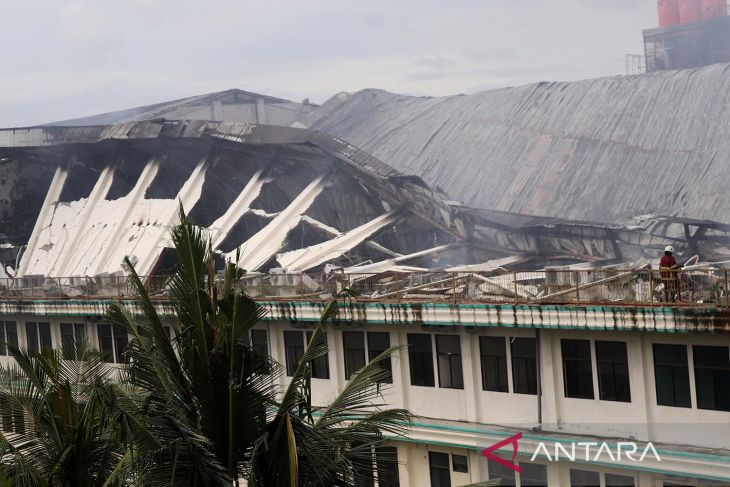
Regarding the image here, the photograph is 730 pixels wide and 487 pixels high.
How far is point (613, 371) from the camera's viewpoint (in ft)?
50.2

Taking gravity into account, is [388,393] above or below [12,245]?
below

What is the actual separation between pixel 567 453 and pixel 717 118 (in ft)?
67.0

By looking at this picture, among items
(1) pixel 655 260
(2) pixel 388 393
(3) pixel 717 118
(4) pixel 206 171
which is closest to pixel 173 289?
(2) pixel 388 393

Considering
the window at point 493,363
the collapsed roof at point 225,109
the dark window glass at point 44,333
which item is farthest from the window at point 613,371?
the collapsed roof at point 225,109

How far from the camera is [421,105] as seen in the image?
43500 mm

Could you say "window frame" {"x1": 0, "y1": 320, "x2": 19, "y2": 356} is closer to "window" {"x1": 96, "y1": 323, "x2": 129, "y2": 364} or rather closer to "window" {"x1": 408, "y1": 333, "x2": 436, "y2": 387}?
"window" {"x1": 96, "y1": 323, "x2": 129, "y2": 364}

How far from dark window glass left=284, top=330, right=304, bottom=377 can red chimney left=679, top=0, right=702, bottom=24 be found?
6224cm

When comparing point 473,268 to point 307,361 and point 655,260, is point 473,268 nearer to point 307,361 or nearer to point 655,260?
point 655,260

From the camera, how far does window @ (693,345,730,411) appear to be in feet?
45.8

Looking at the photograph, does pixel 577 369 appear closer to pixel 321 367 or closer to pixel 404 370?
pixel 404 370

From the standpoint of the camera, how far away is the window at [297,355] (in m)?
19.5

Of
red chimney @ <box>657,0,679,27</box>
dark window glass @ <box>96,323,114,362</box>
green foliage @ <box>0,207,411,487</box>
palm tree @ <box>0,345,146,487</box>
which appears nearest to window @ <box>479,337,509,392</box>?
palm tree @ <box>0,345,146,487</box>

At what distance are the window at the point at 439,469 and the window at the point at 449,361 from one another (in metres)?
1.17

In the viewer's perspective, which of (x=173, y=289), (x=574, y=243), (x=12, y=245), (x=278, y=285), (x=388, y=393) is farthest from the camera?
(x=12, y=245)
